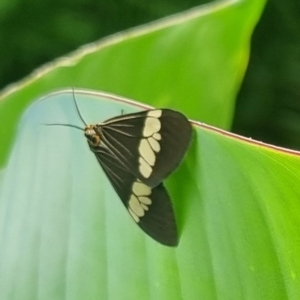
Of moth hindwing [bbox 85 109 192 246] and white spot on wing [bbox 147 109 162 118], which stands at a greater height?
white spot on wing [bbox 147 109 162 118]

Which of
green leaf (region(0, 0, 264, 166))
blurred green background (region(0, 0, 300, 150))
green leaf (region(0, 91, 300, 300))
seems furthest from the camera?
blurred green background (region(0, 0, 300, 150))

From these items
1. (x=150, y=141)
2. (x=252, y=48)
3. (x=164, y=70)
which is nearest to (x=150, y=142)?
(x=150, y=141)

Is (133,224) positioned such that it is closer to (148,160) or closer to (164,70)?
(148,160)

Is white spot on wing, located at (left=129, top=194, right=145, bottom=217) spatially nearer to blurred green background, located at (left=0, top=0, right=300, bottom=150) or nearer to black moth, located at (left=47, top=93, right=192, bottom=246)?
black moth, located at (left=47, top=93, right=192, bottom=246)

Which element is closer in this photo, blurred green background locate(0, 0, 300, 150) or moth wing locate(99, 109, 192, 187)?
moth wing locate(99, 109, 192, 187)

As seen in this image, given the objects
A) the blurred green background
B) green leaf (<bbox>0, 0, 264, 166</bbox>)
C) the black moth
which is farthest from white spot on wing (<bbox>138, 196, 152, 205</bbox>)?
the blurred green background

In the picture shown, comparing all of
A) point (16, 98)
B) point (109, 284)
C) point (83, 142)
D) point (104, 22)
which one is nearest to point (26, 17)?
point (104, 22)

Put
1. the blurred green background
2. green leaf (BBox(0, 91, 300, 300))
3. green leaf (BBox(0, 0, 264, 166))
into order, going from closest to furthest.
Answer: green leaf (BBox(0, 91, 300, 300)), green leaf (BBox(0, 0, 264, 166)), the blurred green background
